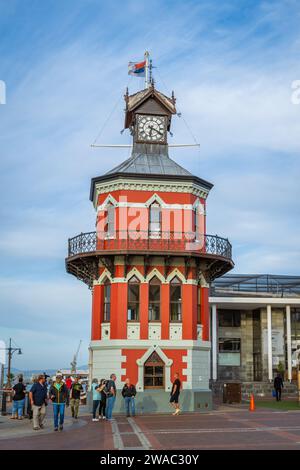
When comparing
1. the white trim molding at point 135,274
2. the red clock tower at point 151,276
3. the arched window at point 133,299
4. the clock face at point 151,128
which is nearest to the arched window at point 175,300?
the red clock tower at point 151,276

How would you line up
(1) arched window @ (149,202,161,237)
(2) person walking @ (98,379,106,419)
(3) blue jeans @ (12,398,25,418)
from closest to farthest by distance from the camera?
(2) person walking @ (98,379,106,419) → (3) blue jeans @ (12,398,25,418) → (1) arched window @ (149,202,161,237)

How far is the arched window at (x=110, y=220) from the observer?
1231 inches

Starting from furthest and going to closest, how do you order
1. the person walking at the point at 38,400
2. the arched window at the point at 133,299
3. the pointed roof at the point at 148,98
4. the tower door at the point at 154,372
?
the pointed roof at the point at 148,98
the arched window at the point at 133,299
the tower door at the point at 154,372
the person walking at the point at 38,400

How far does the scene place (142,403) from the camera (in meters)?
28.8

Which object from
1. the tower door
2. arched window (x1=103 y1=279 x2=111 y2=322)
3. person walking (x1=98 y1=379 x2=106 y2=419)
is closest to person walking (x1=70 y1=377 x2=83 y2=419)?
person walking (x1=98 y1=379 x2=106 y2=419)

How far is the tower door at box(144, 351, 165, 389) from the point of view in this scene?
96.2ft

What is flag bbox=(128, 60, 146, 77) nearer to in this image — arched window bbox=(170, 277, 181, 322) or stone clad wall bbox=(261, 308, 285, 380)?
arched window bbox=(170, 277, 181, 322)

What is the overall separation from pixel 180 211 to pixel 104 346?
24.5 feet

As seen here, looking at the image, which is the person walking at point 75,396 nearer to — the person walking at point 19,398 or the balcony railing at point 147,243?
the person walking at point 19,398

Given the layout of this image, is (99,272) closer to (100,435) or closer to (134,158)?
(134,158)

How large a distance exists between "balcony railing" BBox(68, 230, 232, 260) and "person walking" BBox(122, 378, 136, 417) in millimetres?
6534

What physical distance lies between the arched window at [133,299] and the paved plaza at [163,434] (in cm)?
608

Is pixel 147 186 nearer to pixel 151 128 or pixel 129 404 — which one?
pixel 151 128
